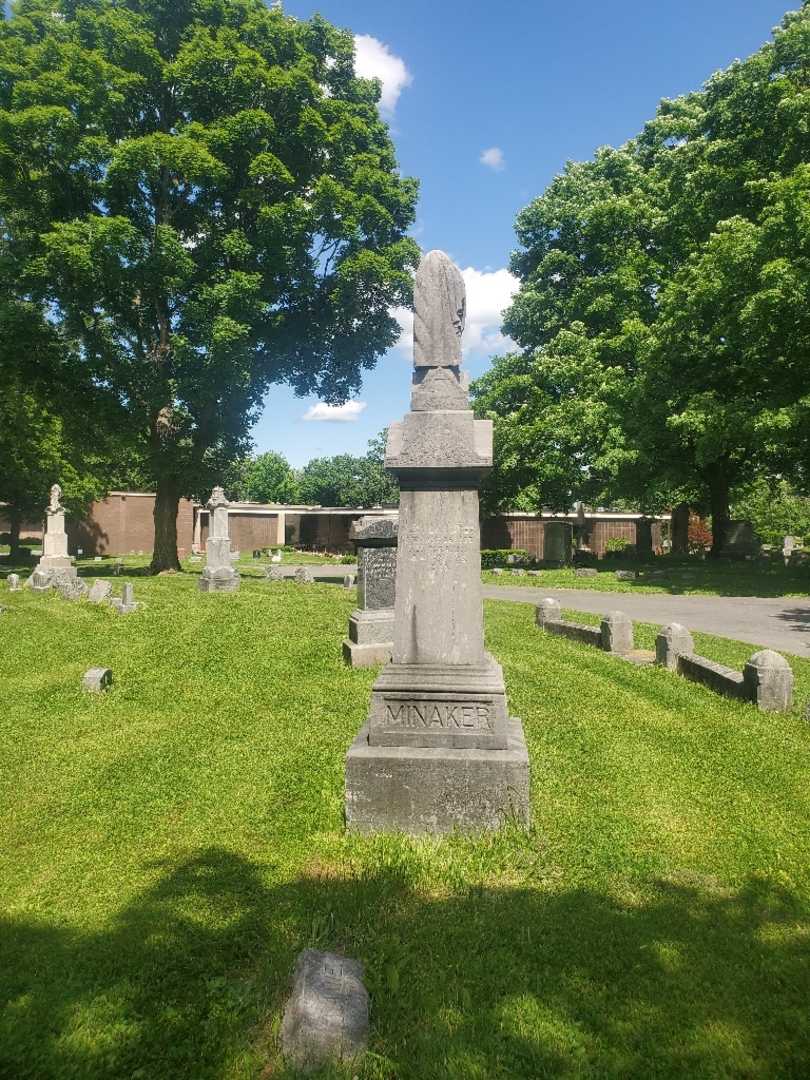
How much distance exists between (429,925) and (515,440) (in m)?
24.7

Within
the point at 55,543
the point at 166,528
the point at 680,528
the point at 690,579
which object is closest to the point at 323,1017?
the point at 690,579

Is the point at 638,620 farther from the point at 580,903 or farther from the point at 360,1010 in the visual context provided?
the point at 360,1010

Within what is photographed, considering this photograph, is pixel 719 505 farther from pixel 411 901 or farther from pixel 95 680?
pixel 411 901

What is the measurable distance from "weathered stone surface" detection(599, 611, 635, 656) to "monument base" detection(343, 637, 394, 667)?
386 centimetres

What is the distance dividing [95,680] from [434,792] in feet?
18.7

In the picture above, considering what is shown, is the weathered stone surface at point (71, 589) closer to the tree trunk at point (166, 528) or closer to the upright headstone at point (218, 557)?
the upright headstone at point (218, 557)

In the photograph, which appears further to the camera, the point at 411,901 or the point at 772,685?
A: the point at 772,685

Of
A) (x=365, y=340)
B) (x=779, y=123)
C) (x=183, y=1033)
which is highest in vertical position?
(x=779, y=123)

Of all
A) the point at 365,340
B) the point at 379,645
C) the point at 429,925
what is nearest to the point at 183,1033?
the point at 429,925

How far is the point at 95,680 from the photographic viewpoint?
8.25m

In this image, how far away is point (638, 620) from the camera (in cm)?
1449

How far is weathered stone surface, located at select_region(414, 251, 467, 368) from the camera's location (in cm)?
500

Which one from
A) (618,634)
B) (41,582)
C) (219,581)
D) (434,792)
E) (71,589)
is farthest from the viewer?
(41,582)

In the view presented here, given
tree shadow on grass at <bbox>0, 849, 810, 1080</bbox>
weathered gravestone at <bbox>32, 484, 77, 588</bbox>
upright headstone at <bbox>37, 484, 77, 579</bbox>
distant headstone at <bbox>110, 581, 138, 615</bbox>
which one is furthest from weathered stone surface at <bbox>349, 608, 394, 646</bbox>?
weathered gravestone at <bbox>32, 484, 77, 588</bbox>
